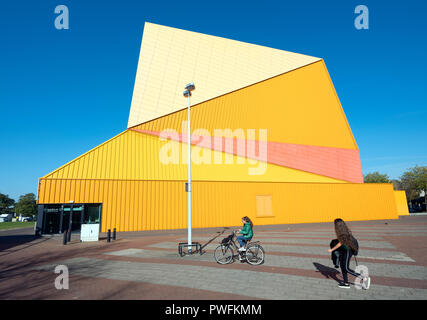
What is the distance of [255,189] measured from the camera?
2136 cm

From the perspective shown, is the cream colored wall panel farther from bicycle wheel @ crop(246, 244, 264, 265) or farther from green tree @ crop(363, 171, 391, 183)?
green tree @ crop(363, 171, 391, 183)

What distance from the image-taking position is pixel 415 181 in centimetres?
5500

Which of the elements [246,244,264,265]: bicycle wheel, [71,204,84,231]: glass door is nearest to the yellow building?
[71,204,84,231]: glass door

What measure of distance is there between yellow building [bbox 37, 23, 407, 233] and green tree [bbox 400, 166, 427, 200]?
40156mm

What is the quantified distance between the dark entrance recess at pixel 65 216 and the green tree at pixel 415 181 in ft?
227

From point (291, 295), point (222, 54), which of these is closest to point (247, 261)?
point (291, 295)

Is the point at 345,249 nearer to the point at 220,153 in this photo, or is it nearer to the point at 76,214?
the point at 220,153

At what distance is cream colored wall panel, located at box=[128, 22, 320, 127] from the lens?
22.3 metres

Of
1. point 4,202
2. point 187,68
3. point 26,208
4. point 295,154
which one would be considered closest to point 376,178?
point 295,154

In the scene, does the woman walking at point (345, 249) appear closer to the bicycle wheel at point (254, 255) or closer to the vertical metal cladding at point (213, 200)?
the bicycle wheel at point (254, 255)

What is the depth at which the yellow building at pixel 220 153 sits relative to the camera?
1778cm

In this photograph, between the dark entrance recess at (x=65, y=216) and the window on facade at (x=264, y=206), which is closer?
the dark entrance recess at (x=65, y=216)

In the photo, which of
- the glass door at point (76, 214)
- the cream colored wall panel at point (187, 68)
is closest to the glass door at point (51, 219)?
the glass door at point (76, 214)
